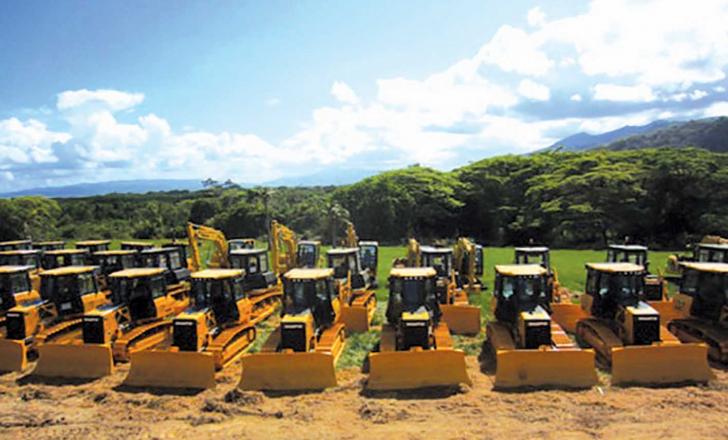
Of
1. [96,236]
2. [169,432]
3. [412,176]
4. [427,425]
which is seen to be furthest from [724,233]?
[96,236]

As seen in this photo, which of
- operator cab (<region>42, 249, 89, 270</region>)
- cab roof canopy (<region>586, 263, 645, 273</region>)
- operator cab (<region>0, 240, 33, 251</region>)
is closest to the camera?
cab roof canopy (<region>586, 263, 645, 273</region>)

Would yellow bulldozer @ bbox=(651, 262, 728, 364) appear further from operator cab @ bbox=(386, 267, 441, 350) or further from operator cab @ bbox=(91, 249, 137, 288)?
operator cab @ bbox=(91, 249, 137, 288)

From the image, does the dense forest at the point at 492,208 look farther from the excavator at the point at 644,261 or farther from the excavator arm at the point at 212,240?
the excavator at the point at 644,261

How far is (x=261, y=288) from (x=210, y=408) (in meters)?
8.80

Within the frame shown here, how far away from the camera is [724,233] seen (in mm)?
34406

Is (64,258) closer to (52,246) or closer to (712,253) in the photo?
(52,246)

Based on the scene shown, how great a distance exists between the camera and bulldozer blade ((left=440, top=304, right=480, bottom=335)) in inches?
535

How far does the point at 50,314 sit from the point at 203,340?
5.24 meters

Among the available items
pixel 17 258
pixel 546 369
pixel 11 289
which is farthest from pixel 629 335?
pixel 17 258

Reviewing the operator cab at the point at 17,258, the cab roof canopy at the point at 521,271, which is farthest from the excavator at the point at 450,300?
the operator cab at the point at 17,258

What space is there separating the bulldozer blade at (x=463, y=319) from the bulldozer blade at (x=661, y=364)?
4.38m

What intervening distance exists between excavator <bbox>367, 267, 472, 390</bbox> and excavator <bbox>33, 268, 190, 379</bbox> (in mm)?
5460

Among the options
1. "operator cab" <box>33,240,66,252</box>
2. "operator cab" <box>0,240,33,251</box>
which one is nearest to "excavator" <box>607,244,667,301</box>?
"operator cab" <box>33,240,66,252</box>

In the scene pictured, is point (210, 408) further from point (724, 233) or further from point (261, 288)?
point (724, 233)
